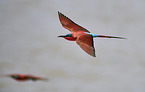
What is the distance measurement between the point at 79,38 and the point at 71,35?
1cm

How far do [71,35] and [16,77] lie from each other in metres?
0.07

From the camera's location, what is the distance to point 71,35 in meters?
0.22

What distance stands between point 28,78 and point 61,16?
0.11m

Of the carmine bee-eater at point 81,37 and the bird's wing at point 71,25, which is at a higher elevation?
the bird's wing at point 71,25

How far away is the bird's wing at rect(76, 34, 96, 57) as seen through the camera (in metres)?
0.19

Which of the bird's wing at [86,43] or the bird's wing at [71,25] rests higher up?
the bird's wing at [71,25]

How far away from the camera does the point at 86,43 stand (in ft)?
0.65

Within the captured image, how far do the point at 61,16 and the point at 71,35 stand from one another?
0.06 metres

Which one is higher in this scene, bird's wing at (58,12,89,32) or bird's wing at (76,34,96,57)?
bird's wing at (58,12,89,32)

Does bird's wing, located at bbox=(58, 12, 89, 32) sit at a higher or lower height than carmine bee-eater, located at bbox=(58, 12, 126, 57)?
higher

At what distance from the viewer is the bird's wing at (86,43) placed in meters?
0.19

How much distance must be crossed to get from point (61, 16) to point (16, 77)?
11 cm

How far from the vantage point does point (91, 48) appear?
190mm

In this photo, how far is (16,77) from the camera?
195 mm
